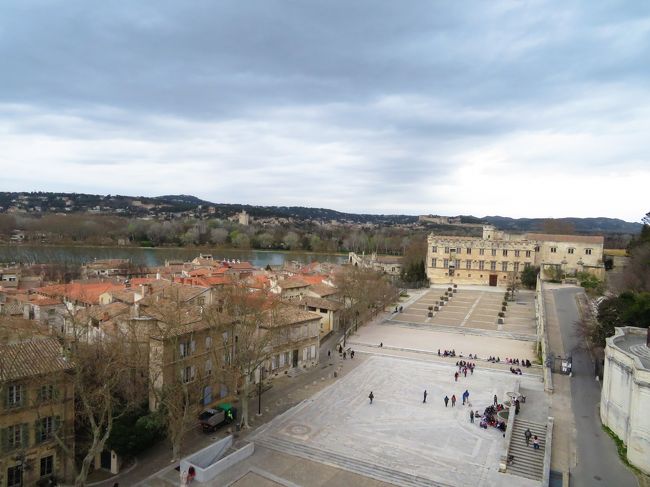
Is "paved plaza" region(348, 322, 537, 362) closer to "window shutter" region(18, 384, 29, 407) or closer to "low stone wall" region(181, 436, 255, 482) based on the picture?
"low stone wall" region(181, 436, 255, 482)

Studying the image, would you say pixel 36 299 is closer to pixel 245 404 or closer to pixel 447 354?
pixel 245 404

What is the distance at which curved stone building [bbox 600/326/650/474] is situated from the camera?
19156mm

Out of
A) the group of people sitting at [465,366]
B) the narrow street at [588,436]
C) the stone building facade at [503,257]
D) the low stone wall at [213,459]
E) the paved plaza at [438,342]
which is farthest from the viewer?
the stone building facade at [503,257]

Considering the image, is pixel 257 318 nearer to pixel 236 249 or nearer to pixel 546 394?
pixel 546 394

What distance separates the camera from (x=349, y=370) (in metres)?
32.7

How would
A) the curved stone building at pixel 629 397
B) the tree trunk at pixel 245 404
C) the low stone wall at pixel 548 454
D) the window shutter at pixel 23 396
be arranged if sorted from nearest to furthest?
1. the window shutter at pixel 23 396
2. the low stone wall at pixel 548 454
3. the curved stone building at pixel 629 397
4. the tree trunk at pixel 245 404

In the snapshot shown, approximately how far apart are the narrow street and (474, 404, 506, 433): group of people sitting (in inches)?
132

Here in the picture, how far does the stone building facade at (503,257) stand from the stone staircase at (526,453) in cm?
4725

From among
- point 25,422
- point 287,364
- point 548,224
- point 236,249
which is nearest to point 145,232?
point 236,249

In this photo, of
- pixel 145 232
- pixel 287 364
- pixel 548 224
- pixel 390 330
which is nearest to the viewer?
pixel 287 364

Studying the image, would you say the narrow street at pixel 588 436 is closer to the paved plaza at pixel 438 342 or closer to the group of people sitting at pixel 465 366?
the paved plaza at pixel 438 342

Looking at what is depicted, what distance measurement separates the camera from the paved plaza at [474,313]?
1844 inches

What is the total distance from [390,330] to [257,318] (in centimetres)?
2315

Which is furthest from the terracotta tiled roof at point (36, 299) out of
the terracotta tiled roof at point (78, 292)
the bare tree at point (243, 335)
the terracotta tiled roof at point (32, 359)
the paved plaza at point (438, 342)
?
the paved plaza at point (438, 342)
